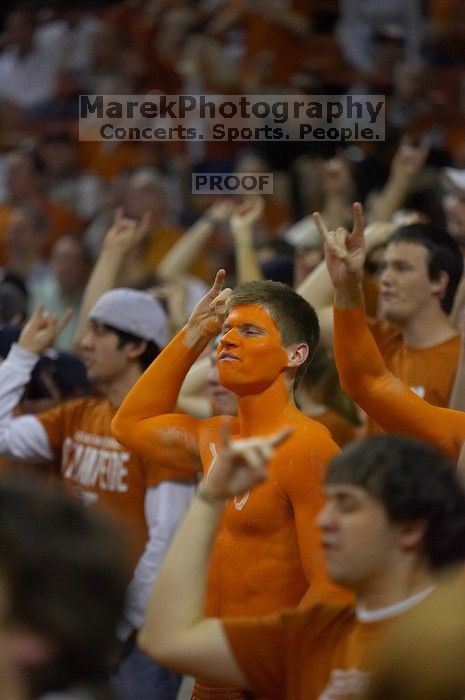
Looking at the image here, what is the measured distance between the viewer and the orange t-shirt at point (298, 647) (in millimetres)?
3041

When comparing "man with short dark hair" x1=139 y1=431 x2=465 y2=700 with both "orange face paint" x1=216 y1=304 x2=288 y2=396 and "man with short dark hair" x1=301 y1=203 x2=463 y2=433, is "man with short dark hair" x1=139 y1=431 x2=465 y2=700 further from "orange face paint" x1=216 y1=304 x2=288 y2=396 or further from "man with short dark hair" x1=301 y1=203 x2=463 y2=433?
"man with short dark hair" x1=301 y1=203 x2=463 y2=433

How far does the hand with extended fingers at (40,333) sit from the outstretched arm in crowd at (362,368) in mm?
1689

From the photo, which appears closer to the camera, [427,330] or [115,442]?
[115,442]

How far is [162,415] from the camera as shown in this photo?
454 centimetres

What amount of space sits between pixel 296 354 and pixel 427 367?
56.8 inches

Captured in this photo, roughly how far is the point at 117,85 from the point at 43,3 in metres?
2.00

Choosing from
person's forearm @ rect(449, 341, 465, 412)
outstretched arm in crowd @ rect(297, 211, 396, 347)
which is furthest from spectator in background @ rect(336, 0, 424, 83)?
person's forearm @ rect(449, 341, 465, 412)

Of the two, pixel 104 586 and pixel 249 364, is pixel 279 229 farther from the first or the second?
pixel 104 586

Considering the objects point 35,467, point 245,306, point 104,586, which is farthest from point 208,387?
point 104,586

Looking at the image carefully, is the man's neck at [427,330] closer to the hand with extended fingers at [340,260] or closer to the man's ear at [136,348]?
the man's ear at [136,348]

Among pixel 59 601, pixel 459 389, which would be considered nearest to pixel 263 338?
pixel 459 389

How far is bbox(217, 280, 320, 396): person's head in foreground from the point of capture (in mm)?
4262

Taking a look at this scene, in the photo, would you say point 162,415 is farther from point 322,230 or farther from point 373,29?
point 373,29

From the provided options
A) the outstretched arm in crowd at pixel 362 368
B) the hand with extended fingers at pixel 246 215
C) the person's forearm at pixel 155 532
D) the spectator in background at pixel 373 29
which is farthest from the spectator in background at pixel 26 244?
the outstretched arm in crowd at pixel 362 368
